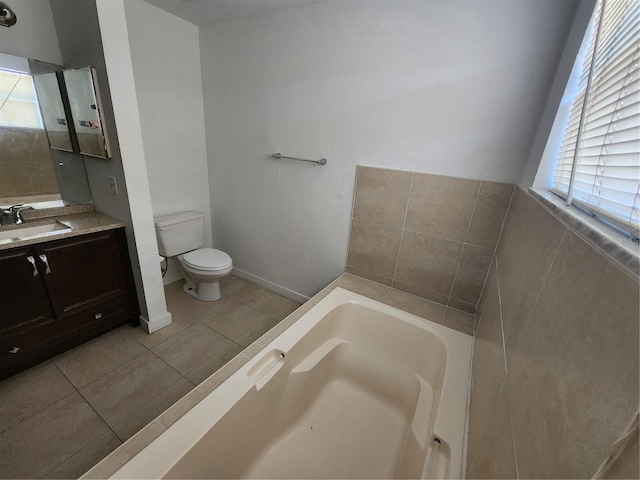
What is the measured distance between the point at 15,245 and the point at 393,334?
6.80ft

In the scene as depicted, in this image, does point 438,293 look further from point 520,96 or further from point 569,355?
point 569,355

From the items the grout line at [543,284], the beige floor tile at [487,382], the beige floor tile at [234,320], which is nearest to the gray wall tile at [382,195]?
the beige floor tile at [487,382]

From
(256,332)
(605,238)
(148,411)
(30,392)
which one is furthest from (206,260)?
(605,238)

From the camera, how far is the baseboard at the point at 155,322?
1.89 meters

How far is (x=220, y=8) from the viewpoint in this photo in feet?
6.02

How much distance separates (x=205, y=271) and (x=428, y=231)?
5.59 feet

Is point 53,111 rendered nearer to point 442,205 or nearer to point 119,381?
point 119,381

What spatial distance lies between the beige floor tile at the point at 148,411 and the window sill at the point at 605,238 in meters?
1.85

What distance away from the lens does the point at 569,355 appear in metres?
0.40

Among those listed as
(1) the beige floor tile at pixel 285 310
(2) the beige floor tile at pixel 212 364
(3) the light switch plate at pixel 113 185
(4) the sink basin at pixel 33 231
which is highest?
(3) the light switch plate at pixel 113 185

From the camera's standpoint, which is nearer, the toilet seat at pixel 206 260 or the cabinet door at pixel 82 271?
the cabinet door at pixel 82 271

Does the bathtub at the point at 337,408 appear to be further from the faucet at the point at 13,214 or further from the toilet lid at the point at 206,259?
the faucet at the point at 13,214

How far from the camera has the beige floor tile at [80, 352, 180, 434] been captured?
1.39 meters

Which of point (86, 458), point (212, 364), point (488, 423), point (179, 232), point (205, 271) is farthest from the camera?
point (179, 232)
